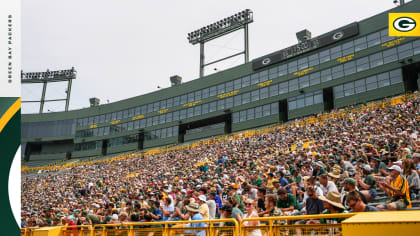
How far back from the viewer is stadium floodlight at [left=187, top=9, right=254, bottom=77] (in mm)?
45719

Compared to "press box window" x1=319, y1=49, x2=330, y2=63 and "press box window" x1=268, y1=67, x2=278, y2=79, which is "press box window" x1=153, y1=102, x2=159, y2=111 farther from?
"press box window" x1=319, y1=49, x2=330, y2=63

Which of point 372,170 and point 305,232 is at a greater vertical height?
point 372,170

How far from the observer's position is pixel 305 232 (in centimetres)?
502

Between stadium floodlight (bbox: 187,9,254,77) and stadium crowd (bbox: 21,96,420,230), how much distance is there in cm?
1785

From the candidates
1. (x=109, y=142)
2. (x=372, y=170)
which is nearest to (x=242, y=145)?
(x=372, y=170)

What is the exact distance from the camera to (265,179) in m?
14.3

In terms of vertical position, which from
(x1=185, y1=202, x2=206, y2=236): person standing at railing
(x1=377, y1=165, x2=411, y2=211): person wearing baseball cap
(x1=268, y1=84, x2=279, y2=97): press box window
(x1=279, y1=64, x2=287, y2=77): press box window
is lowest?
(x1=185, y1=202, x2=206, y2=236): person standing at railing

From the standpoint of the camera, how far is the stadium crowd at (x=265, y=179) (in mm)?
7453

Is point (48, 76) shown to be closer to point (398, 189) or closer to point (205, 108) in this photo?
point (205, 108)

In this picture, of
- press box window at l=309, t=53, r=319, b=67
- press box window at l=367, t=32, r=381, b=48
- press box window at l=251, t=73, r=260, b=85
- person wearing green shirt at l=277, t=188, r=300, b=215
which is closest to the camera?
person wearing green shirt at l=277, t=188, r=300, b=215

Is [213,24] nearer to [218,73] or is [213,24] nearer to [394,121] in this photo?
[218,73]

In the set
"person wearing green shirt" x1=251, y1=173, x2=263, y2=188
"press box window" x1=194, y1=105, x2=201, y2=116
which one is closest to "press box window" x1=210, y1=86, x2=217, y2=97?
"press box window" x1=194, y1=105, x2=201, y2=116

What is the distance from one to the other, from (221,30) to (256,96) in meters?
13.6

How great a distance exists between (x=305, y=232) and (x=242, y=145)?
24153mm
